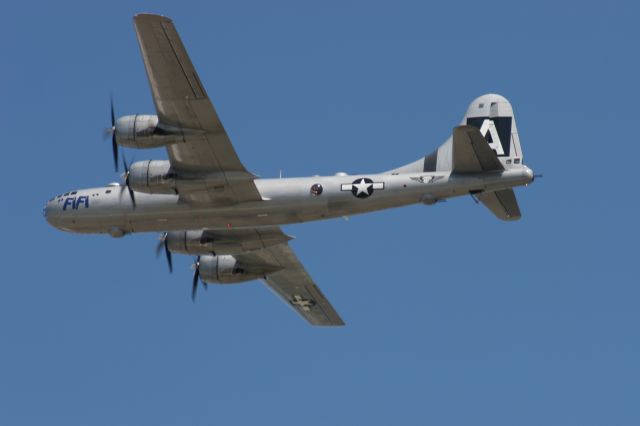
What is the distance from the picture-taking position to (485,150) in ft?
149

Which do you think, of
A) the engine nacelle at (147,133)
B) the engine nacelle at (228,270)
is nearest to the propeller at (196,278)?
the engine nacelle at (228,270)

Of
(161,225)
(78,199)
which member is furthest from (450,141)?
(78,199)

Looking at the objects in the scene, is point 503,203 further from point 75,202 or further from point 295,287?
point 75,202

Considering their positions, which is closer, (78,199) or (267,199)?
(267,199)

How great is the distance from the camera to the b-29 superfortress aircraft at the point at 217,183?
148ft

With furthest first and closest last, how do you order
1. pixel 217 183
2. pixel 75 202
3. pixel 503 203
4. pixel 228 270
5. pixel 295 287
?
pixel 295 287, pixel 228 270, pixel 75 202, pixel 217 183, pixel 503 203

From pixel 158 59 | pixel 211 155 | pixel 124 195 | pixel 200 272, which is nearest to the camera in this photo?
pixel 158 59

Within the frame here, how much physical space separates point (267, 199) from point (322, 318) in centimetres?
1104

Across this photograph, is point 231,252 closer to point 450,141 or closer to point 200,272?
point 200,272

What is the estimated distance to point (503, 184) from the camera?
4597cm

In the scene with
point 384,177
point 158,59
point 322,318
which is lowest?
point 322,318

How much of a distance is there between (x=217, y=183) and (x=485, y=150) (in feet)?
33.0

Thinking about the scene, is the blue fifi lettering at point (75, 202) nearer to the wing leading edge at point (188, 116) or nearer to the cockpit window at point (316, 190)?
the wing leading edge at point (188, 116)

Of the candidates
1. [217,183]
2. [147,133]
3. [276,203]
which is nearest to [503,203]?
[276,203]
